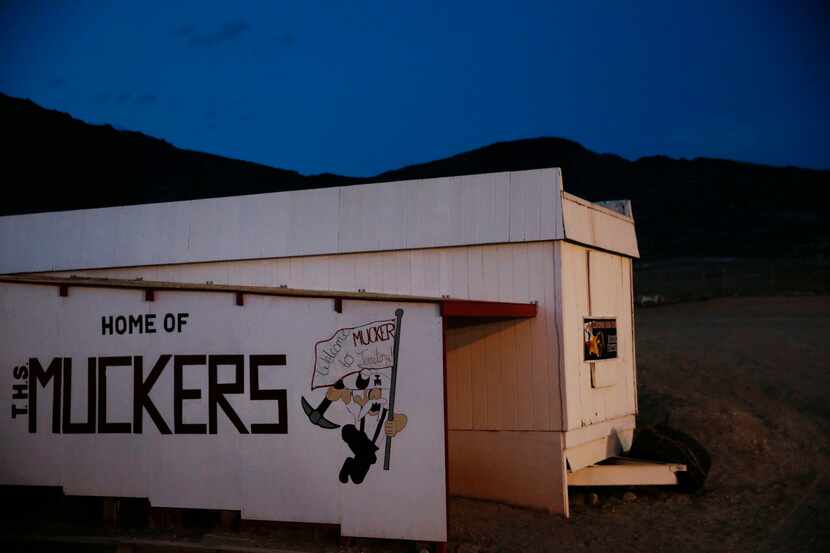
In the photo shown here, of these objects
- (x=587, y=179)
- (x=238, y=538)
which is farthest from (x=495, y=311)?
(x=587, y=179)

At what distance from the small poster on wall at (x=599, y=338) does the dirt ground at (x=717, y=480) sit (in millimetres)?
2094

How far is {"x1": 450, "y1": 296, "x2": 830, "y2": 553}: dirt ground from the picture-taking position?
10.7 m

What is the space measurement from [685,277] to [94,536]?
35843 millimetres

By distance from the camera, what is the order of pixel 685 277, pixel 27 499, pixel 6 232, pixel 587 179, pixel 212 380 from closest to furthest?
pixel 212 380, pixel 27 499, pixel 6 232, pixel 685 277, pixel 587 179

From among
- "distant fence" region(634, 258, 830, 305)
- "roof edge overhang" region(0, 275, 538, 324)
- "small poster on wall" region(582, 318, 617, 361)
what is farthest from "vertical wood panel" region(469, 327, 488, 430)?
"distant fence" region(634, 258, 830, 305)

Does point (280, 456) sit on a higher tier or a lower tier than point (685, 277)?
lower

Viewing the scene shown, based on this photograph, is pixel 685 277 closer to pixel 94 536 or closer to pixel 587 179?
pixel 94 536

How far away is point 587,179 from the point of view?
3637 inches

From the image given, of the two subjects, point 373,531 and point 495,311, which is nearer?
point 373,531

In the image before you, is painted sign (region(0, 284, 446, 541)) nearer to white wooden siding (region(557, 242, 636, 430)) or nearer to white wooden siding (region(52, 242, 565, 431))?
Answer: white wooden siding (region(52, 242, 565, 431))

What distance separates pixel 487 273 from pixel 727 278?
96.7ft

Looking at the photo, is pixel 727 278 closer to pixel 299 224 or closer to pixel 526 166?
pixel 299 224

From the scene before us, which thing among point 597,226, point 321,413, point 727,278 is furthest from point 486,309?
point 727,278

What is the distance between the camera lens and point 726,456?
14531mm
